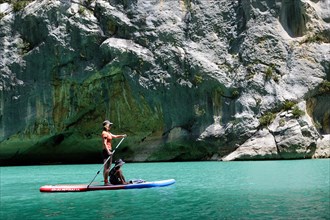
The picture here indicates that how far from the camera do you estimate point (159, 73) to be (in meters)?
36.9

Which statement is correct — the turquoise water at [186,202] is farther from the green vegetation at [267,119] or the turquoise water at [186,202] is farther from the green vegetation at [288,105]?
the green vegetation at [288,105]

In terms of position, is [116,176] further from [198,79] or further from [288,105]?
[198,79]

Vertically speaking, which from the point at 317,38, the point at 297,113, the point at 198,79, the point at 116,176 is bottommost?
the point at 116,176

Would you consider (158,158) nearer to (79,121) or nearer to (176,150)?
(176,150)

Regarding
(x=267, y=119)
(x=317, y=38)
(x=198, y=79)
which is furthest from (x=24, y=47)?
(x=317, y=38)

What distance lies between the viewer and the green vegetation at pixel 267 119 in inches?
1342

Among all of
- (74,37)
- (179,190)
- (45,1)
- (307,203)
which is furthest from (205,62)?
(307,203)

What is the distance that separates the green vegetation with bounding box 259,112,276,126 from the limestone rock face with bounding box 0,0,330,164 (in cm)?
19

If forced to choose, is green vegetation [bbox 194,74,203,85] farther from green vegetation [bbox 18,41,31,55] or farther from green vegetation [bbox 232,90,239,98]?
green vegetation [bbox 18,41,31,55]

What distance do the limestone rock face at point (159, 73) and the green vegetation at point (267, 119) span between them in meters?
0.19

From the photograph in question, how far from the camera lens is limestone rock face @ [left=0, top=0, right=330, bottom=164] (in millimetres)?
35594

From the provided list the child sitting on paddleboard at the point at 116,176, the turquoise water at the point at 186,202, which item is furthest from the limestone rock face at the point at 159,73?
the turquoise water at the point at 186,202

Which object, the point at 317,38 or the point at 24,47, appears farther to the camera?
the point at 24,47

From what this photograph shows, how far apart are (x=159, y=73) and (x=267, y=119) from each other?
28.2 ft
